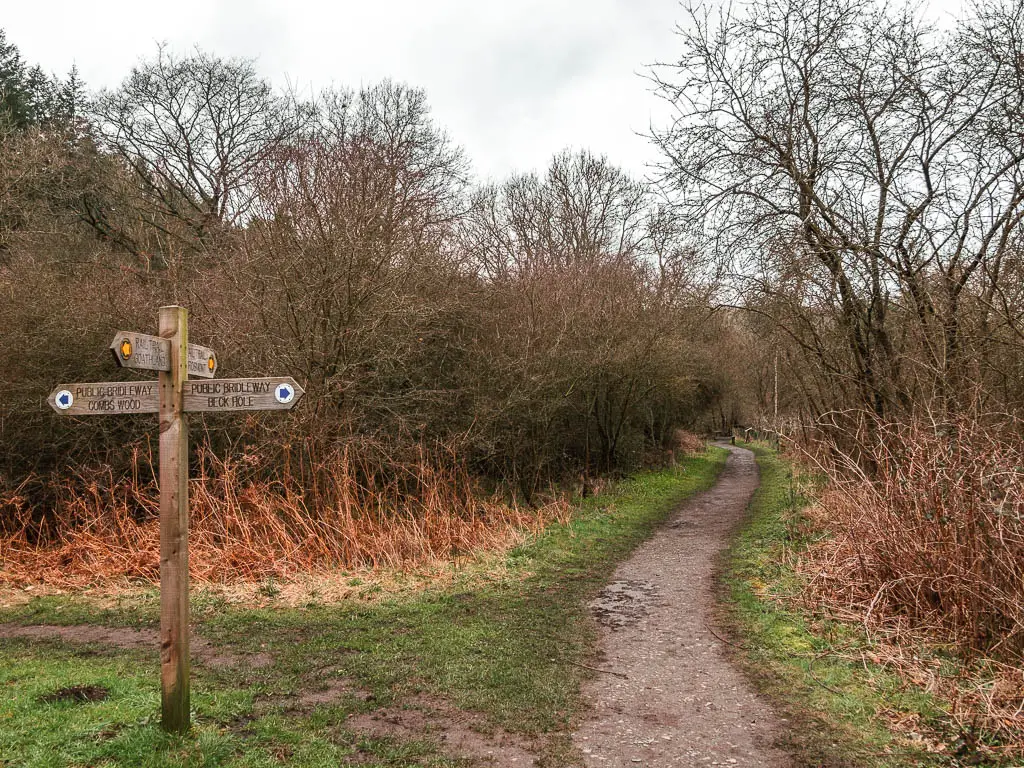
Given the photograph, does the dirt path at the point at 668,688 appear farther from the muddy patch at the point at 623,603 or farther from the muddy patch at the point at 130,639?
the muddy patch at the point at 130,639

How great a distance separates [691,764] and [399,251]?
8516 millimetres

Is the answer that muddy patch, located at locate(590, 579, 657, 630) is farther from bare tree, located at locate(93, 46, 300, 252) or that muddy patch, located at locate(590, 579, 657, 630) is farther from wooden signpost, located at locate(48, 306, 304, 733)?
bare tree, located at locate(93, 46, 300, 252)

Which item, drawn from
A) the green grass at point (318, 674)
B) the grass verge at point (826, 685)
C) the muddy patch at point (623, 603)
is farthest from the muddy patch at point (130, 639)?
the grass verge at point (826, 685)

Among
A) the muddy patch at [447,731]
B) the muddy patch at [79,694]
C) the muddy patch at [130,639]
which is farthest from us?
the muddy patch at [130,639]

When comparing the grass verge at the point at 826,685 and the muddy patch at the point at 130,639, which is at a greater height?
the muddy patch at the point at 130,639

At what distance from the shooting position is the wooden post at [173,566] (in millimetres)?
3662

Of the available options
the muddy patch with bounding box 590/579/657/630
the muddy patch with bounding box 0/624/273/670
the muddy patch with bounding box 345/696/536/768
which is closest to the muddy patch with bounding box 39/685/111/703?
the muddy patch with bounding box 0/624/273/670

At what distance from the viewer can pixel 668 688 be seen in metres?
4.91

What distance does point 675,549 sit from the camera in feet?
33.8

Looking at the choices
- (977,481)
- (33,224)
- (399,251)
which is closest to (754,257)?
(399,251)

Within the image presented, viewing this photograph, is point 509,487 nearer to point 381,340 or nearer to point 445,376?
point 445,376

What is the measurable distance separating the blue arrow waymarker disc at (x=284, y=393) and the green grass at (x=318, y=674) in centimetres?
183

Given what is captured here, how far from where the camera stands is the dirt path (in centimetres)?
392

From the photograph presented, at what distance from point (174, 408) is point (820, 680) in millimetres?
4548
